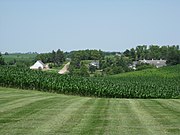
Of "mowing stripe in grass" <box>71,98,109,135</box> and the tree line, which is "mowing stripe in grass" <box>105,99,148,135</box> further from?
the tree line

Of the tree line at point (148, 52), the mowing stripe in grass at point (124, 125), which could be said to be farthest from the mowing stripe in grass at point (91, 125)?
the tree line at point (148, 52)

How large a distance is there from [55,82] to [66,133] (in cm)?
3266

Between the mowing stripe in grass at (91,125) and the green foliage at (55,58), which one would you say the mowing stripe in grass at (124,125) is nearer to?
the mowing stripe in grass at (91,125)

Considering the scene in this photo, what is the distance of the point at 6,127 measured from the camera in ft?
45.0

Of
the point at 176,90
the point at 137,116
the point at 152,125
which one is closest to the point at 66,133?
the point at 152,125

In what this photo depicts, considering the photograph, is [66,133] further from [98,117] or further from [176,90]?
[176,90]

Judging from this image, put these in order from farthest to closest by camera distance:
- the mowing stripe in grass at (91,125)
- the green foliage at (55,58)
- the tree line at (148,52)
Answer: the tree line at (148,52), the green foliage at (55,58), the mowing stripe in grass at (91,125)

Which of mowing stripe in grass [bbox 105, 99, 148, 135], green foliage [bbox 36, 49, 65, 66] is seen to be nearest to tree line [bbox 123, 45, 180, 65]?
green foliage [bbox 36, 49, 65, 66]

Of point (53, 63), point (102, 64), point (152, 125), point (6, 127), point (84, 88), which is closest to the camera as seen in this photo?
point (6, 127)

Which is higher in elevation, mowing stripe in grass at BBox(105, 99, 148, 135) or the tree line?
the tree line

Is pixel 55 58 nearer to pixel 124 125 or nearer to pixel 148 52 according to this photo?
pixel 148 52

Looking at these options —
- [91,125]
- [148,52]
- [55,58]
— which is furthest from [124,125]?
[148,52]

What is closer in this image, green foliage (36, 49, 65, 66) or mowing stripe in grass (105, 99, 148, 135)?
mowing stripe in grass (105, 99, 148, 135)

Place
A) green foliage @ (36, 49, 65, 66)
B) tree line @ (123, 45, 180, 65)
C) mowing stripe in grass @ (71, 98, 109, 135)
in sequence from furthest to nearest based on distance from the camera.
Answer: tree line @ (123, 45, 180, 65)
green foliage @ (36, 49, 65, 66)
mowing stripe in grass @ (71, 98, 109, 135)
